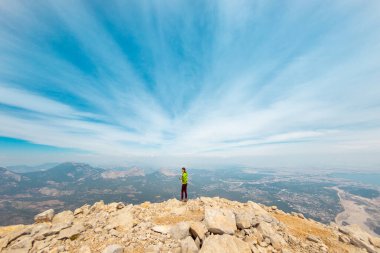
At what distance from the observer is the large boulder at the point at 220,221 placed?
1166 cm

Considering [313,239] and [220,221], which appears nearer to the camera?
[313,239]

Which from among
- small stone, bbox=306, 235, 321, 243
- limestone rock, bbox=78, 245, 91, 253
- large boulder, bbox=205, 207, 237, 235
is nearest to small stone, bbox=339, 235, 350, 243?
small stone, bbox=306, 235, 321, 243

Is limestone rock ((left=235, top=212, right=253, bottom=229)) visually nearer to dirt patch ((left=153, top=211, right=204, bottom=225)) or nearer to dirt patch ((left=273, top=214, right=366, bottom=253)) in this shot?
dirt patch ((left=153, top=211, right=204, bottom=225))

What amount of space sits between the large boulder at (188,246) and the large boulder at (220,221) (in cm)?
189

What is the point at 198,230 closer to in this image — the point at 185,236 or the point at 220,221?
the point at 185,236

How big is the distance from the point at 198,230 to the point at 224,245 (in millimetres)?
2024

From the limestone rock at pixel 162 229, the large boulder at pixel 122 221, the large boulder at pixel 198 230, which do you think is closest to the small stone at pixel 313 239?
the large boulder at pixel 198 230

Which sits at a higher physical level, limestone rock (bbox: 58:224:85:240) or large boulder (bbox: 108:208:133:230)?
large boulder (bbox: 108:208:133:230)

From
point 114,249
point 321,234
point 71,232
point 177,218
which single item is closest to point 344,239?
point 321,234

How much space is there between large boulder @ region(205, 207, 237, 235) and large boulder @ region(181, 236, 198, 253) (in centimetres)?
189

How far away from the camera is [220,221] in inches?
488

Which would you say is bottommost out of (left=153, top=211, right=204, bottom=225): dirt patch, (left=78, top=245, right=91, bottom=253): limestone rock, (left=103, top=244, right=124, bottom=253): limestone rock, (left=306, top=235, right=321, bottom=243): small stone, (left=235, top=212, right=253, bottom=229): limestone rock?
(left=306, top=235, right=321, bottom=243): small stone

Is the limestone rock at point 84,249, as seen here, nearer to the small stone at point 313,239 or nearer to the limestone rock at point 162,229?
the limestone rock at point 162,229

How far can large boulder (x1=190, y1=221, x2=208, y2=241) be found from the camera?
1120 centimetres
